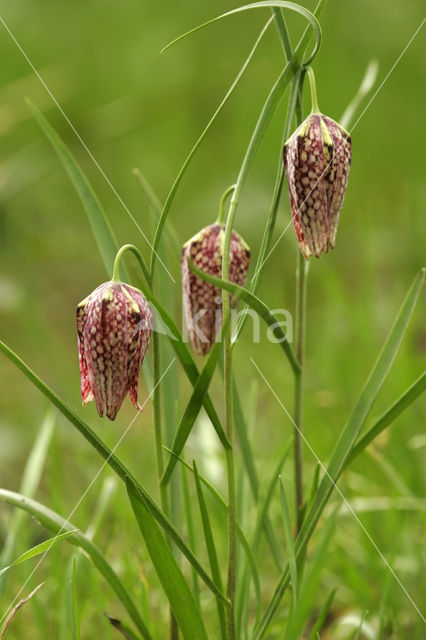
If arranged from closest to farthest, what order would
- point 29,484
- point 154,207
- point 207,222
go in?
point 154,207 → point 29,484 → point 207,222

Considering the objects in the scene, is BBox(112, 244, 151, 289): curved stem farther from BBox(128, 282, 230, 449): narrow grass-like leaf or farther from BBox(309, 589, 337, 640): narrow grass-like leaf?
BBox(309, 589, 337, 640): narrow grass-like leaf

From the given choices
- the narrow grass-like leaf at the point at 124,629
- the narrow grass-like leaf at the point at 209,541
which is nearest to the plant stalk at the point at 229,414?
the narrow grass-like leaf at the point at 209,541

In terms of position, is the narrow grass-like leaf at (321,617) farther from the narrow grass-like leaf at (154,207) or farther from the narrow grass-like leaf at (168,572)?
the narrow grass-like leaf at (154,207)

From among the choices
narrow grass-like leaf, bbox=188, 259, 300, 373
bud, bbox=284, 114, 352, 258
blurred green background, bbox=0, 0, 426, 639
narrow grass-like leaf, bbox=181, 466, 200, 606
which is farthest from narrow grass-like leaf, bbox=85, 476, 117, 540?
bud, bbox=284, 114, 352, 258

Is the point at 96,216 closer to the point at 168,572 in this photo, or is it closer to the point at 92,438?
the point at 92,438

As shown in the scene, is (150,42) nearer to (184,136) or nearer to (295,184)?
(184,136)

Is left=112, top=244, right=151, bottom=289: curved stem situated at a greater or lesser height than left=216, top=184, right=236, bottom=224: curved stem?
lesser

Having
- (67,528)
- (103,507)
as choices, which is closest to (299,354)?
(67,528)
